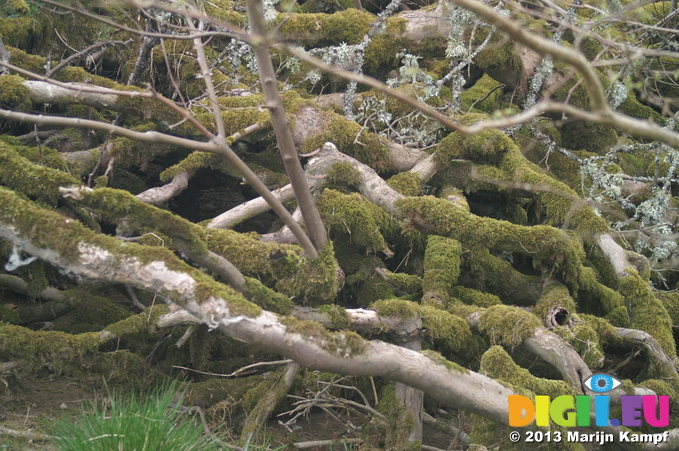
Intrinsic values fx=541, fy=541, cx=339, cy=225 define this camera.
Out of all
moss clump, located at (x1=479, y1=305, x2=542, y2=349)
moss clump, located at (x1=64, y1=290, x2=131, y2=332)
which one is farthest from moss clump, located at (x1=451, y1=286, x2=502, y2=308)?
moss clump, located at (x1=64, y1=290, x2=131, y2=332)

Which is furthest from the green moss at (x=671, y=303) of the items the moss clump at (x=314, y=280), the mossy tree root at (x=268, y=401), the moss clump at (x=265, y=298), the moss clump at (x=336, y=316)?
the moss clump at (x=265, y=298)

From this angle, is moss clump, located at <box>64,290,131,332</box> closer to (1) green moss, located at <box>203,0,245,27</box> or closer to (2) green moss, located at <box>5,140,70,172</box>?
(2) green moss, located at <box>5,140,70,172</box>

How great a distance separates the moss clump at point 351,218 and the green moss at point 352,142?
74cm

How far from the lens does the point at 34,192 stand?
3.73 metres

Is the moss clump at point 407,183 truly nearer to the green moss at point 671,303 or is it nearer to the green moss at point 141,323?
the green moss at point 141,323

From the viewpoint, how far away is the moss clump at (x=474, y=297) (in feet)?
14.5

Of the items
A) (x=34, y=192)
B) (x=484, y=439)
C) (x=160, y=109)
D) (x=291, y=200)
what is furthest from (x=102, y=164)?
(x=484, y=439)

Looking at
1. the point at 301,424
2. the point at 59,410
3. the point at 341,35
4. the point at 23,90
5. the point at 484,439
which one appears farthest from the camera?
the point at 341,35

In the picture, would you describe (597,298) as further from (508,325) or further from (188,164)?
(188,164)

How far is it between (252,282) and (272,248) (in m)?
0.54

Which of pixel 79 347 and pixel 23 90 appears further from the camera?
pixel 23 90

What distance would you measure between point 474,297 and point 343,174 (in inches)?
58.5

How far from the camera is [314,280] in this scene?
3.22m

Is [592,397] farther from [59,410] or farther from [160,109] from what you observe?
[160,109]
